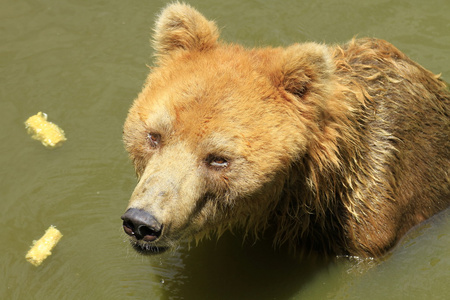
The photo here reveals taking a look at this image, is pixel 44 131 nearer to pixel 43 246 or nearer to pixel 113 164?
pixel 113 164

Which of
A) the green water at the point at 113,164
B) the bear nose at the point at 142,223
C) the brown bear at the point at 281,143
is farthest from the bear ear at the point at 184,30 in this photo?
the green water at the point at 113,164

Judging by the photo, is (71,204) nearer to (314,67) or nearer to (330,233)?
(330,233)

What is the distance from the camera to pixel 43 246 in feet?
21.5

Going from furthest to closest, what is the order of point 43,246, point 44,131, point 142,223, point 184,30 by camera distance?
1. point 44,131
2. point 43,246
3. point 184,30
4. point 142,223

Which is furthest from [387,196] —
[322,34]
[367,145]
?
[322,34]

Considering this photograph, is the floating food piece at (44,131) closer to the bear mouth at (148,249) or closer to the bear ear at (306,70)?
the bear mouth at (148,249)

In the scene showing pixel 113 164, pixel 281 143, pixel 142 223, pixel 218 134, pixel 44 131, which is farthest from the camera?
pixel 44 131

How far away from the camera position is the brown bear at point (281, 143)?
4.92 metres

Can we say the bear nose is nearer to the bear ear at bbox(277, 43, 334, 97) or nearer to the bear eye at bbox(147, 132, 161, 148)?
the bear eye at bbox(147, 132, 161, 148)

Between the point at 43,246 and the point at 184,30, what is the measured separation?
263cm

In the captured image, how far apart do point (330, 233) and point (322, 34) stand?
11.9 ft

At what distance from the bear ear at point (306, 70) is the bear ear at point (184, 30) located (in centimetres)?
76

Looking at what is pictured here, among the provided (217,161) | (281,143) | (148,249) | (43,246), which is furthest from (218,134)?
(43,246)

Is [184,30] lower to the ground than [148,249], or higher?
higher
